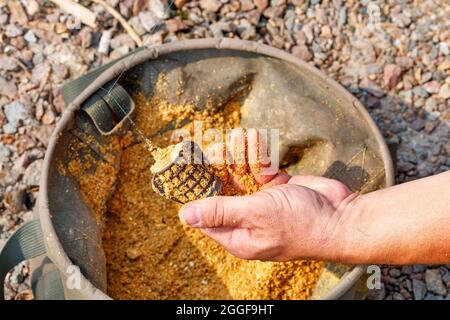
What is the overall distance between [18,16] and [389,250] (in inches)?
55.1

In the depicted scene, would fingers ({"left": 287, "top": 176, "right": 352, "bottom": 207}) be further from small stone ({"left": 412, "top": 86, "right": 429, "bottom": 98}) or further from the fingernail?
small stone ({"left": 412, "top": 86, "right": 429, "bottom": 98})

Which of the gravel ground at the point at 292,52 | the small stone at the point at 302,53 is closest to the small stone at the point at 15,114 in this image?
the gravel ground at the point at 292,52

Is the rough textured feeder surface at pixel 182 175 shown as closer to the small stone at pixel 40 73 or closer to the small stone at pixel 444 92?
the small stone at pixel 40 73

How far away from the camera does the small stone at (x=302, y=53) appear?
204 centimetres

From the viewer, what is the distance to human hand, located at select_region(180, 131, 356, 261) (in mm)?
1312

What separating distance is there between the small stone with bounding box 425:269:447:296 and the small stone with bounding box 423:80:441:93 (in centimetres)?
62

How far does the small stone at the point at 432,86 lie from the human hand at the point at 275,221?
30.7 inches

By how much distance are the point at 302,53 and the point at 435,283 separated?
86 cm

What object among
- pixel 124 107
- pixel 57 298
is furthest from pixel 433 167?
pixel 57 298

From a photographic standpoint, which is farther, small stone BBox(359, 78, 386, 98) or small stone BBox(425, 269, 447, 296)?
small stone BBox(359, 78, 386, 98)

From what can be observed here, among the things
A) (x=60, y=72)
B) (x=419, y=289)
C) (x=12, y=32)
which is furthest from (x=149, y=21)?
(x=419, y=289)


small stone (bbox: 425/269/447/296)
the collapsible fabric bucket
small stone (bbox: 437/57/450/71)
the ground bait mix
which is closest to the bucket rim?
the collapsible fabric bucket

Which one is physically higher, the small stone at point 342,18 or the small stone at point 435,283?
the small stone at point 342,18

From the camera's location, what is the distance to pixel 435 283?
1890 millimetres
